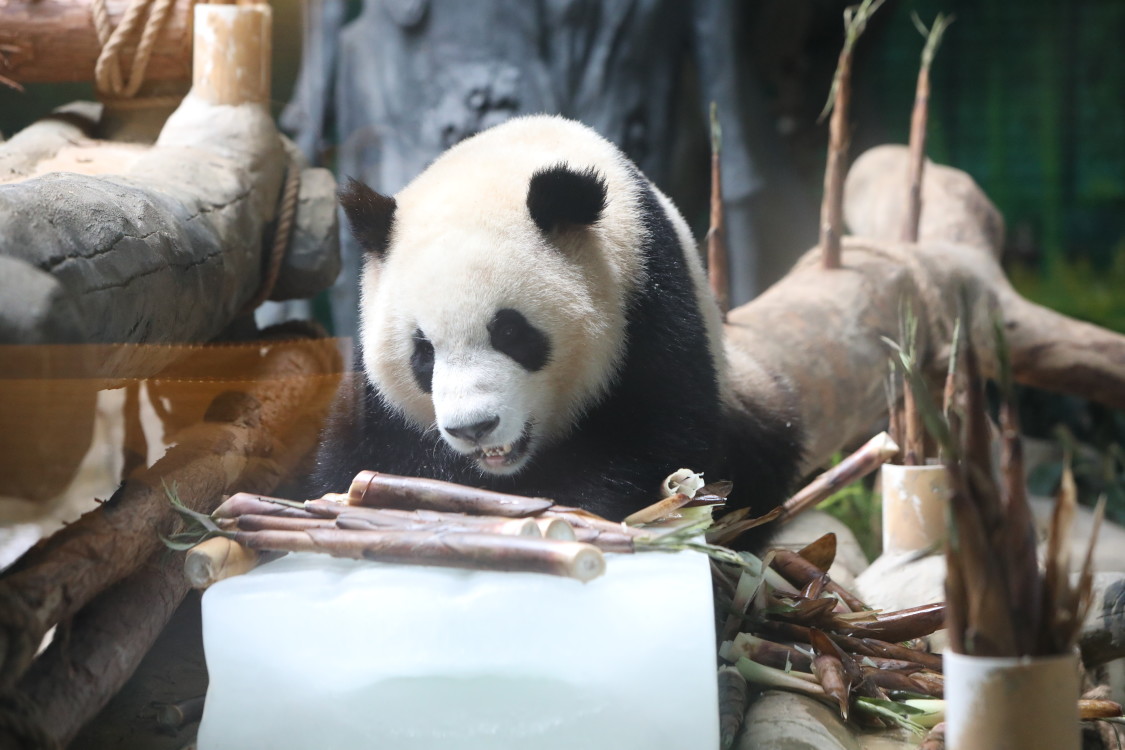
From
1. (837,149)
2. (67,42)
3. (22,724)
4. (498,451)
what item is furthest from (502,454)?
(837,149)

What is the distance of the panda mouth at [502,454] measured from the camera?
5.10ft

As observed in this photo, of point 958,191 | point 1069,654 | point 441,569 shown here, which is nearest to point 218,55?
point 441,569

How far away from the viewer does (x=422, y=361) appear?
64.2 inches

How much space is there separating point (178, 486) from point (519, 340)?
63 centimetres

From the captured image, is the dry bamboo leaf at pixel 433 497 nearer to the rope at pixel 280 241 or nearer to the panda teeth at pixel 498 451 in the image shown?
the panda teeth at pixel 498 451

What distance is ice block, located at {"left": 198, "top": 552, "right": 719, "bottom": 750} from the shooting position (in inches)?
48.7

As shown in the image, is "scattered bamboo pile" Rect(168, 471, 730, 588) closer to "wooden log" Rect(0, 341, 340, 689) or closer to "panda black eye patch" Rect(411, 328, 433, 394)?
"wooden log" Rect(0, 341, 340, 689)

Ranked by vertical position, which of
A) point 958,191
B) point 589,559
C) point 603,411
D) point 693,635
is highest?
point 958,191

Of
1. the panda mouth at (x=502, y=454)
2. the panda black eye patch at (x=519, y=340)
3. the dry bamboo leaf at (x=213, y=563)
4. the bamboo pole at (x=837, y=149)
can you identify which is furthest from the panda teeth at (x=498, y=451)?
the bamboo pole at (x=837, y=149)

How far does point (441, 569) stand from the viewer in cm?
132

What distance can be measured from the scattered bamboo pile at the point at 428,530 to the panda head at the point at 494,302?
0.41ft

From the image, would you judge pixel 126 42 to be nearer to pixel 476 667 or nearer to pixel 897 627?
pixel 476 667

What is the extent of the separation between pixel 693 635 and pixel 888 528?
1.20 meters

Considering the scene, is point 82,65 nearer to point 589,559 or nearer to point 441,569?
point 441,569
